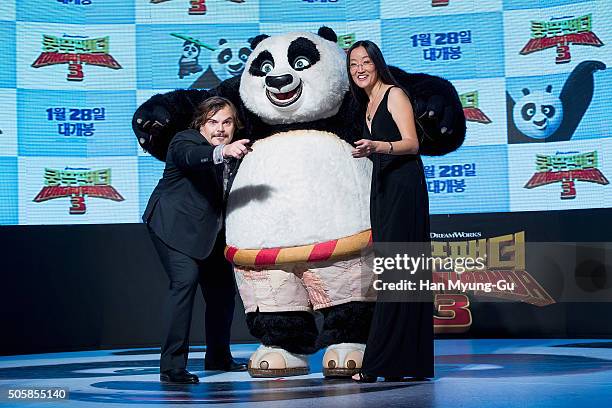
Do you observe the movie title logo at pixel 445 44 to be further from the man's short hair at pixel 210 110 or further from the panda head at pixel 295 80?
the man's short hair at pixel 210 110

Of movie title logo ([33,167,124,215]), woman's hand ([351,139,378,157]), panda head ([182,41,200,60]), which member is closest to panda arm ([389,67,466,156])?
woman's hand ([351,139,378,157])

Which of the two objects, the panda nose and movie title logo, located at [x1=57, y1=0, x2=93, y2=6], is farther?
movie title logo, located at [x1=57, y1=0, x2=93, y2=6]

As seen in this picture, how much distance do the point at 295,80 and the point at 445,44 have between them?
2.12 metres

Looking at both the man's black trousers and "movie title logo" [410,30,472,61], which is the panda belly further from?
"movie title logo" [410,30,472,61]

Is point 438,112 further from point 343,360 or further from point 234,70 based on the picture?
point 234,70

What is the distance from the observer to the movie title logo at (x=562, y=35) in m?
5.29

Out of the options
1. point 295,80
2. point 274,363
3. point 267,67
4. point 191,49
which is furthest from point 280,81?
point 191,49

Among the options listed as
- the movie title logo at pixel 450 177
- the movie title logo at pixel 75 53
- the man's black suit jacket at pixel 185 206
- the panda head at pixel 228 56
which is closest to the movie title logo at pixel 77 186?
the movie title logo at pixel 75 53

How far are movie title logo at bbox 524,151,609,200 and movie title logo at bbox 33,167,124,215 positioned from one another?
249 cm

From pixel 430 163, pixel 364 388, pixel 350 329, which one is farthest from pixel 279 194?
pixel 430 163

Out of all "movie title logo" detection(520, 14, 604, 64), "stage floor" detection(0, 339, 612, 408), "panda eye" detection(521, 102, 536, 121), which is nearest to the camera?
"stage floor" detection(0, 339, 612, 408)

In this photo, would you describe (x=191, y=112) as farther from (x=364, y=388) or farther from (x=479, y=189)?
(x=479, y=189)

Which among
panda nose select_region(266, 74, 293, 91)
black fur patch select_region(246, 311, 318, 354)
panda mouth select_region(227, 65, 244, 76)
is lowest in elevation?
black fur patch select_region(246, 311, 318, 354)

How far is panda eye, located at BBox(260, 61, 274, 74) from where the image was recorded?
12.4 feet
